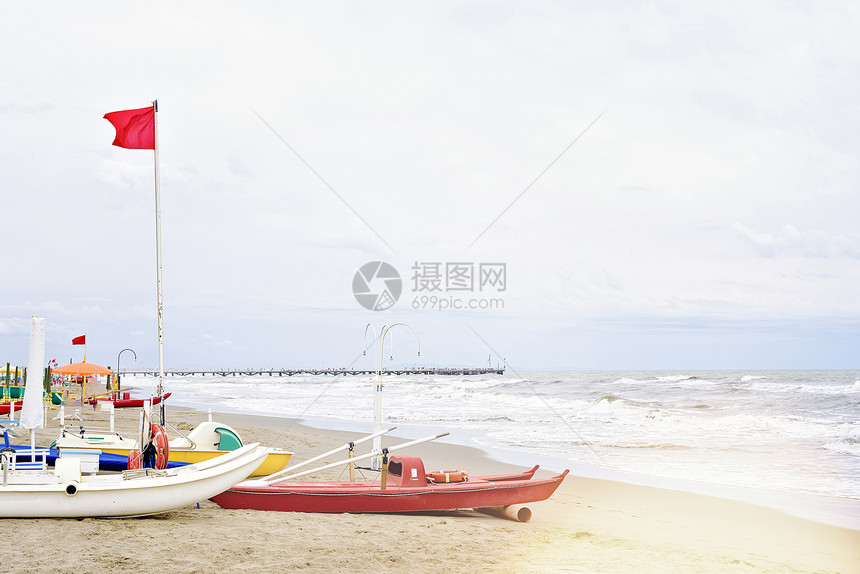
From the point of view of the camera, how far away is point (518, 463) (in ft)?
52.7

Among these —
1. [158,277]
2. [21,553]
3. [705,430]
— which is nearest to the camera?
[21,553]

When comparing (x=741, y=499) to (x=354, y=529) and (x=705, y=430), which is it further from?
(x=705, y=430)

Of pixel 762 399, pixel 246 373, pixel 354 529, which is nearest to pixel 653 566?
pixel 354 529

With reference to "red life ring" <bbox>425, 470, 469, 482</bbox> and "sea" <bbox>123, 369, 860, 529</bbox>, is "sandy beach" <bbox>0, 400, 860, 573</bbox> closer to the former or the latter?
"red life ring" <bbox>425, 470, 469, 482</bbox>

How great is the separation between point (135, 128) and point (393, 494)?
24.6 feet

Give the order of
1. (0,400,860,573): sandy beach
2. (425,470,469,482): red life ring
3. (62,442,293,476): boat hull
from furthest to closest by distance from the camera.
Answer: (62,442,293,476): boat hull → (425,470,469,482): red life ring → (0,400,860,573): sandy beach

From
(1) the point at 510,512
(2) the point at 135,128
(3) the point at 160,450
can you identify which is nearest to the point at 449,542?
(1) the point at 510,512

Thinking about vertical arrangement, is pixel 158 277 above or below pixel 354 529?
above

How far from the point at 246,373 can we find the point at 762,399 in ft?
376

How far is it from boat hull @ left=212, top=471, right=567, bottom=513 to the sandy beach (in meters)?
0.19

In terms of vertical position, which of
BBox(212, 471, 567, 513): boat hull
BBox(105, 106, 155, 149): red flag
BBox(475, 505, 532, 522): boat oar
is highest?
BBox(105, 106, 155, 149): red flag

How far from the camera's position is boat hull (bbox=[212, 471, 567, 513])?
945cm

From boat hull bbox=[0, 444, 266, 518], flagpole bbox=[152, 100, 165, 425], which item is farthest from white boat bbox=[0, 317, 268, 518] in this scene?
flagpole bbox=[152, 100, 165, 425]

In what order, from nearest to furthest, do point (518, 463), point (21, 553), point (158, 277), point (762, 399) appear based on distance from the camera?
point (21, 553), point (158, 277), point (518, 463), point (762, 399)
